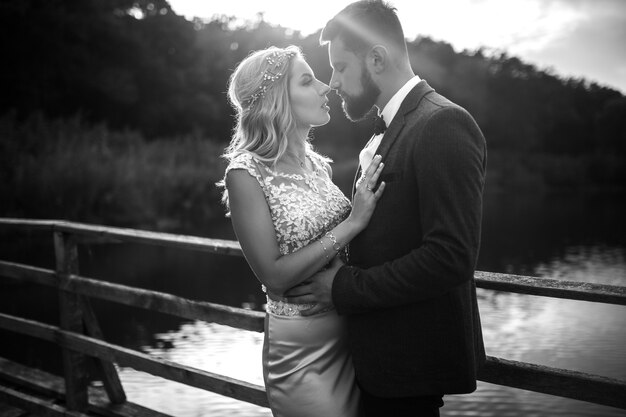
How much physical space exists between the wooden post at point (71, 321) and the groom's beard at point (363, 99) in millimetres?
2038

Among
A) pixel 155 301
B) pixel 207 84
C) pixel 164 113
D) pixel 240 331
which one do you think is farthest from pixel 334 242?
pixel 207 84

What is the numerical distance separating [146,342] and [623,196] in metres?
40.6

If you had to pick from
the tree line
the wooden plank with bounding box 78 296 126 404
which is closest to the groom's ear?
the wooden plank with bounding box 78 296 126 404

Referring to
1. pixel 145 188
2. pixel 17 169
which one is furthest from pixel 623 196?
pixel 17 169

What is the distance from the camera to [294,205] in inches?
79.1

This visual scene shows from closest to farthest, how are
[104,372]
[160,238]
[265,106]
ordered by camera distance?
[265,106], [160,238], [104,372]

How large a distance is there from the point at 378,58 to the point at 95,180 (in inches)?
564

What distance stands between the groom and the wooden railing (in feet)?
0.75

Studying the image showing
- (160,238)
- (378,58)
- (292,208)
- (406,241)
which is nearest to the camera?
(406,241)

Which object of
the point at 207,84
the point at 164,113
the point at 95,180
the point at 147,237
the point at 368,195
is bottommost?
the point at 95,180

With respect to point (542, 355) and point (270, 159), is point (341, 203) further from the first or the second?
point (542, 355)

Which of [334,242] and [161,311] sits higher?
[334,242]

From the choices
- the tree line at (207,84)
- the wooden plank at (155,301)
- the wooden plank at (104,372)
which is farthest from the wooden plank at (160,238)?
the tree line at (207,84)

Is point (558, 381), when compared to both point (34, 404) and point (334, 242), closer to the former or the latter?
point (334, 242)
